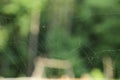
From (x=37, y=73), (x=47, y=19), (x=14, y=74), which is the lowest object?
(x=14, y=74)

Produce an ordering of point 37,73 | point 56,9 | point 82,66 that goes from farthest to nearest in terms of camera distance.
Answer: point 56,9, point 82,66, point 37,73

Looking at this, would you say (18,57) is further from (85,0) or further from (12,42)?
(85,0)

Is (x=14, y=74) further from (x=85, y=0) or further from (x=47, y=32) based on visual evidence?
(x=85, y=0)

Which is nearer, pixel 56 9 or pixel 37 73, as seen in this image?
pixel 37 73

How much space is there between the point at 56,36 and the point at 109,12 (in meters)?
0.38

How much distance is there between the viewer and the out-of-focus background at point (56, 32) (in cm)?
228

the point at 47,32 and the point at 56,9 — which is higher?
the point at 56,9

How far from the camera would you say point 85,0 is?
2309 millimetres

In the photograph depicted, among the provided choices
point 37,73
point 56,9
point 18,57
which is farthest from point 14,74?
point 37,73

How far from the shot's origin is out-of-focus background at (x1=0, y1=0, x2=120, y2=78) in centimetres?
228

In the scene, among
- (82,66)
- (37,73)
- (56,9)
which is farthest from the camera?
(56,9)

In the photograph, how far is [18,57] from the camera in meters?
2.46

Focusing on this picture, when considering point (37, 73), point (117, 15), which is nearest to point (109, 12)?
point (117, 15)

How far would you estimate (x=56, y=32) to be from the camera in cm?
241
